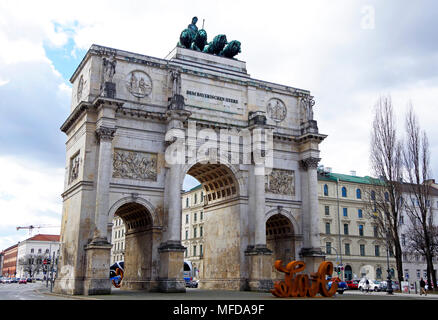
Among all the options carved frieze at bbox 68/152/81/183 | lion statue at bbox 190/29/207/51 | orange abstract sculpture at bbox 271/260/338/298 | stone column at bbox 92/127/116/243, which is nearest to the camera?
orange abstract sculpture at bbox 271/260/338/298

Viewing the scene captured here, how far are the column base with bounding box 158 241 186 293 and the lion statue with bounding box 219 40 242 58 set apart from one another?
16586mm

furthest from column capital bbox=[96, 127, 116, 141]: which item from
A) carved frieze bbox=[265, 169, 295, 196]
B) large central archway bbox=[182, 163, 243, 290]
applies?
carved frieze bbox=[265, 169, 295, 196]

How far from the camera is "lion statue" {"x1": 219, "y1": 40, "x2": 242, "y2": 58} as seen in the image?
38969 millimetres

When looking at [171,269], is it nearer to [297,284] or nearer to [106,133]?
[297,284]

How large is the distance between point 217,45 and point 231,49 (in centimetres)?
118

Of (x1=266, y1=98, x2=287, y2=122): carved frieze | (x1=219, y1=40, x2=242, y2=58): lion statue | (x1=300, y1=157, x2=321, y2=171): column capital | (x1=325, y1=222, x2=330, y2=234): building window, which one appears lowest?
(x1=325, y1=222, x2=330, y2=234): building window

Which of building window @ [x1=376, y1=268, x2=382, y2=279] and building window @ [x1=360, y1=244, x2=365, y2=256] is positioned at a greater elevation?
building window @ [x1=360, y1=244, x2=365, y2=256]

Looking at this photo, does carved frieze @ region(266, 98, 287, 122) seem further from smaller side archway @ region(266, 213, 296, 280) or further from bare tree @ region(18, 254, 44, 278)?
bare tree @ region(18, 254, 44, 278)

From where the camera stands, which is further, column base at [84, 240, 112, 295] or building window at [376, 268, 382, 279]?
building window at [376, 268, 382, 279]

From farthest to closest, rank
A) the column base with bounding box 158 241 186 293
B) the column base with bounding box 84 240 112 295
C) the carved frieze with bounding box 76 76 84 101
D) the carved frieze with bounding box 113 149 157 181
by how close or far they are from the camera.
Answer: the carved frieze with bounding box 76 76 84 101 < the carved frieze with bounding box 113 149 157 181 < the column base with bounding box 158 241 186 293 < the column base with bounding box 84 240 112 295

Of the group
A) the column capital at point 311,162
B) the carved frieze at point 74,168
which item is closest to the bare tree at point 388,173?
the column capital at point 311,162
